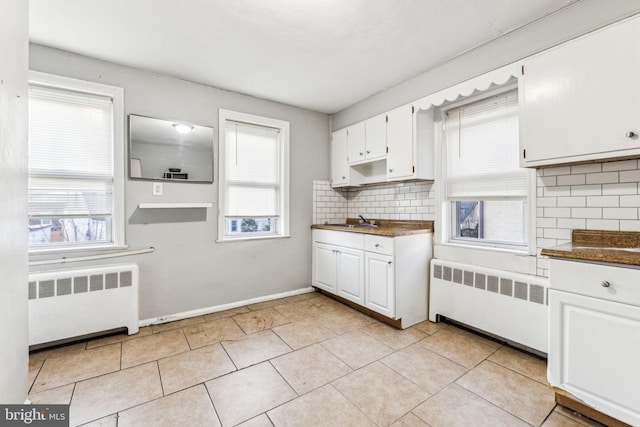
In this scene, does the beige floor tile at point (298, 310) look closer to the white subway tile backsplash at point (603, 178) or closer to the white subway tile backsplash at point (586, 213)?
the white subway tile backsplash at point (586, 213)

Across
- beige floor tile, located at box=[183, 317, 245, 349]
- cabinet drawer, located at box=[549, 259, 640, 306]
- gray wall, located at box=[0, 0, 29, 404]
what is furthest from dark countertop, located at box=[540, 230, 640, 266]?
gray wall, located at box=[0, 0, 29, 404]

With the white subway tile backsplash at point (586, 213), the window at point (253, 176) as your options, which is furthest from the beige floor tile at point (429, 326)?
the window at point (253, 176)

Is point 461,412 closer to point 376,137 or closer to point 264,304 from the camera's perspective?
point 264,304

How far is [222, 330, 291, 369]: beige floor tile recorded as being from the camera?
2.12m

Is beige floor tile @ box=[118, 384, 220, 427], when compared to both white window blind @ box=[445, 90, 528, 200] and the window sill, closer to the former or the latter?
the window sill

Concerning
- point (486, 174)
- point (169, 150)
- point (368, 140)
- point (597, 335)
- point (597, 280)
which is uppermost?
point (368, 140)

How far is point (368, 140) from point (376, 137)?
0.41 ft

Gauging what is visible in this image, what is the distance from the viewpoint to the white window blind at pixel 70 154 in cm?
229

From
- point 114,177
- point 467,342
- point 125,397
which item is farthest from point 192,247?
point 467,342

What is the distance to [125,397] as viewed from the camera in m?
1.69

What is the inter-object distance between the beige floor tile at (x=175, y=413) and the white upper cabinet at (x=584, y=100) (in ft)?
8.65

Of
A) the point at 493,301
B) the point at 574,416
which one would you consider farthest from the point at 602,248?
the point at 574,416

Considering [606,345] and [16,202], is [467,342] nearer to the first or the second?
[606,345]

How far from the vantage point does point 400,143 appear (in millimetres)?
2906
